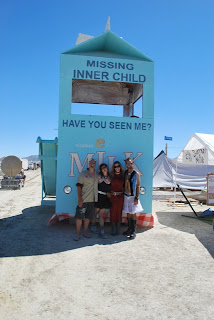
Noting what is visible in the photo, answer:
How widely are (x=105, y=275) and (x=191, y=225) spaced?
14.5ft

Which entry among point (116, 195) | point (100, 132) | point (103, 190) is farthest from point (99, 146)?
point (116, 195)

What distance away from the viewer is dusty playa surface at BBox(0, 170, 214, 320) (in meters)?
3.06

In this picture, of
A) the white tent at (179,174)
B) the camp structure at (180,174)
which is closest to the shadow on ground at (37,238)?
the camp structure at (180,174)

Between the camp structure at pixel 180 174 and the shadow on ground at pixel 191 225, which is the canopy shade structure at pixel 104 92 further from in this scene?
the camp structure at pixel 180 174

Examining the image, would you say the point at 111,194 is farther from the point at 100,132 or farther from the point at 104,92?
the point at 104,92

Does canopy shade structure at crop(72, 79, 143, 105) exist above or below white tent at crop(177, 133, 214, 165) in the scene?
above

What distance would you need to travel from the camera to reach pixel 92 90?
8.77 meters

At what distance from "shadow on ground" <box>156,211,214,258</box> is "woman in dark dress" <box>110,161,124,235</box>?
1915mm

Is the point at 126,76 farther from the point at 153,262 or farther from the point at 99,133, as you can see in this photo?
the point at 153,262

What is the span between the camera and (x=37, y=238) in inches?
227

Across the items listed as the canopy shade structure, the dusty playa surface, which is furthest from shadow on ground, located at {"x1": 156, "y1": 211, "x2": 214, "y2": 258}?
the canopy shade structure

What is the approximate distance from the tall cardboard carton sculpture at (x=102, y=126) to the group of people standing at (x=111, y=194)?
555 mm

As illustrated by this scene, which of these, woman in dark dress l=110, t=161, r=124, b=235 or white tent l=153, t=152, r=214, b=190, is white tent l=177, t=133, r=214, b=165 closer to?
white tent l=153, t=152, r=214, b=190

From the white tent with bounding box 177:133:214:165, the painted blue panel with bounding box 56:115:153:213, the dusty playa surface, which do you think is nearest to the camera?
the dusty playa surface
